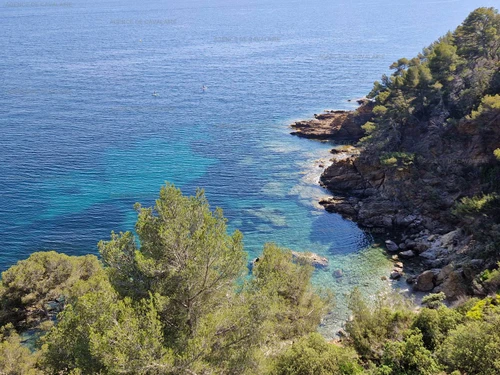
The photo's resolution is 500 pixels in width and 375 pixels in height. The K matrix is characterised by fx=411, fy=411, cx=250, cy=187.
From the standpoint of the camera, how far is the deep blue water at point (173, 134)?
48.6 meters

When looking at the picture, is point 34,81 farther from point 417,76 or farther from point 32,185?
point 417,76

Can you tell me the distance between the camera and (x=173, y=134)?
251 ft

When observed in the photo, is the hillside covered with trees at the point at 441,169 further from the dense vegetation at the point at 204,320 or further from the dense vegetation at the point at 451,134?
the dense vegetation at the point at 204,320

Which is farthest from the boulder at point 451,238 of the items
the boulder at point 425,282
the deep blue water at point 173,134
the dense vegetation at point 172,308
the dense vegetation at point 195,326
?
the dense vegetation at point 172,308

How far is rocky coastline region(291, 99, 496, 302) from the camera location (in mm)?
37656

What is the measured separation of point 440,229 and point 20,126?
233 feet

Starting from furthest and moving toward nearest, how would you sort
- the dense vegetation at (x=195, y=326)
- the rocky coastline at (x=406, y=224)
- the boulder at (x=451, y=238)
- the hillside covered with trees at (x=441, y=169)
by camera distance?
the boulder at (x=451, y=238)
the hillside covered with trees at (x=441, y=169)
the rocky coastline at (x=406, y=224)
the dense vegetation at (x=195, y=326)

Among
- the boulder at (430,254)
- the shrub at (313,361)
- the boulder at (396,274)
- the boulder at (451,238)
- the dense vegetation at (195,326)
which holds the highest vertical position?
the dense vegetation at (195,326)

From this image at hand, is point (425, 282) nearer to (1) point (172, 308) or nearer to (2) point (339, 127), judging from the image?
(1) point (172, 308)

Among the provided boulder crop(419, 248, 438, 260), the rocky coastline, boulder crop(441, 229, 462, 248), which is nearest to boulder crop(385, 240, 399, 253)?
the rocky coastline

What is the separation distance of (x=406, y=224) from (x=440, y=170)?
27.8 ft

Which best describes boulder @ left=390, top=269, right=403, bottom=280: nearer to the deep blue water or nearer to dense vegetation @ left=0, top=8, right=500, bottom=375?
the deep blue water

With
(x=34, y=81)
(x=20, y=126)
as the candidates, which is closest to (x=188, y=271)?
(x=20, y=126)

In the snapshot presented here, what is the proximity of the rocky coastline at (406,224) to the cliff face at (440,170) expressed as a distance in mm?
118
